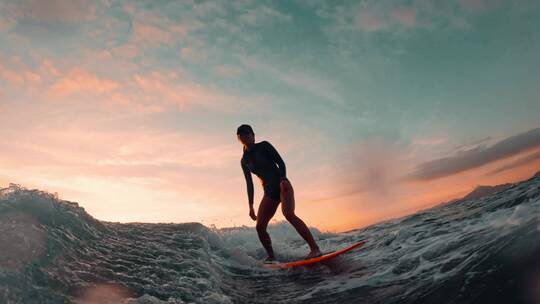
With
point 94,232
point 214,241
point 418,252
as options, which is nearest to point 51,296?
point 94,232

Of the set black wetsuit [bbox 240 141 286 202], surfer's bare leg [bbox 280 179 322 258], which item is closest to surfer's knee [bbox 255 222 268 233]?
black wetsuit [bbox 240 141 286 202]

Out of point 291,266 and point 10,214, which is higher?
point 10,214

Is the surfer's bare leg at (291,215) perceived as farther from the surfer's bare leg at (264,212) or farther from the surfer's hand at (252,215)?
the surfer's hand at (252,215)

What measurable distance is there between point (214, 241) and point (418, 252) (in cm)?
651

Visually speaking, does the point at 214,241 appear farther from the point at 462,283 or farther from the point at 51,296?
the point at 462,283

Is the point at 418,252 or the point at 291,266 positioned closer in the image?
the point at 418,252

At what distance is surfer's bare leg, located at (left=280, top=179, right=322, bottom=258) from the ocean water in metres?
0.68

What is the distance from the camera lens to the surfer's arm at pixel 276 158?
7533 millimetres

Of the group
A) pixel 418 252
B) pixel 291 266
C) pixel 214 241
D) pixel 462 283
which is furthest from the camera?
pixel 214 241

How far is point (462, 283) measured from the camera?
3424 millimetres

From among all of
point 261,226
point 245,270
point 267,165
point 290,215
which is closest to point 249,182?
point 267,165

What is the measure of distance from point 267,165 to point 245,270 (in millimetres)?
2261

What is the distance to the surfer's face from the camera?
7.84 metres

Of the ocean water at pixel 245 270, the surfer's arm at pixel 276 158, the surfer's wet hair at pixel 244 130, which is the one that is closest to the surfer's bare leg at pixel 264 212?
the surfer's arm at pixel 276 158
